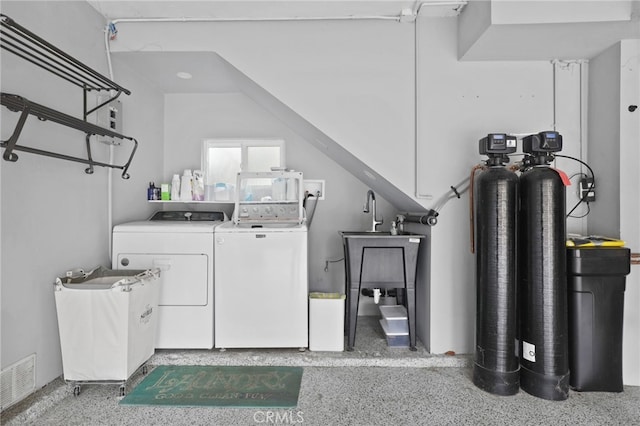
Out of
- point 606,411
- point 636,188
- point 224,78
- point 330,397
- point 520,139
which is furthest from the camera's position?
point 224,78

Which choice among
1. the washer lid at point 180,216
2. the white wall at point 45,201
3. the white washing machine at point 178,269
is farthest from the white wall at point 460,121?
the white wall at point 45,201

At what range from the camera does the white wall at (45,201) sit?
1.56 metres

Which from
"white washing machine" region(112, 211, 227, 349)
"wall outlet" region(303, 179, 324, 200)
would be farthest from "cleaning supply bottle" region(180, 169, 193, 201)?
"wall outlet" region(303, 179, 324, 200)

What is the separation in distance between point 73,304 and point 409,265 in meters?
2.10

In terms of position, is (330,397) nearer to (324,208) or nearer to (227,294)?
(227,294)

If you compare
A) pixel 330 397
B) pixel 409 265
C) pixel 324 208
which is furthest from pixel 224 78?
pixel 330 397

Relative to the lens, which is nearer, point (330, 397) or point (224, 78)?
point (330, 397)

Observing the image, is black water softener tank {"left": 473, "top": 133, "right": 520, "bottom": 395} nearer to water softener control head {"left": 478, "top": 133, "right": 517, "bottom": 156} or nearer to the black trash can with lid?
water softener control head {"left": 478, "top": 133, "right": 517, "bottom": 156}

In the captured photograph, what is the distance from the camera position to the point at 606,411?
169 cm

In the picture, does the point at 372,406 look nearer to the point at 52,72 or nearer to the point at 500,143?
the point at 500,143

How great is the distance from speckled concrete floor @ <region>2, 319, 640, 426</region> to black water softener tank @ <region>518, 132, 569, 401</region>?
148 mm


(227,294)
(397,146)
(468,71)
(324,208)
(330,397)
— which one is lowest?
(330,397)

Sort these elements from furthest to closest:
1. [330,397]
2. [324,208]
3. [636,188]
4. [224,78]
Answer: [324,208] → [224,78] → [636,188] → [330,397]

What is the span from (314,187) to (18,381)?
2406 millimetres
